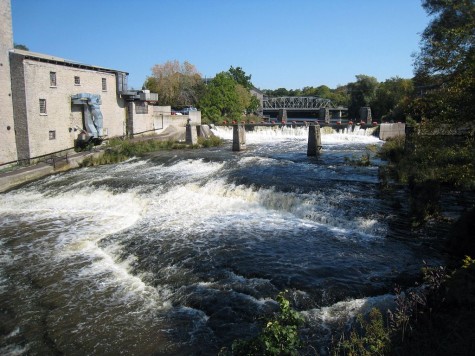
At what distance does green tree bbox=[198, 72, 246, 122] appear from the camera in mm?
52531

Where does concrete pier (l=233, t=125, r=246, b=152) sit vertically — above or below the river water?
above

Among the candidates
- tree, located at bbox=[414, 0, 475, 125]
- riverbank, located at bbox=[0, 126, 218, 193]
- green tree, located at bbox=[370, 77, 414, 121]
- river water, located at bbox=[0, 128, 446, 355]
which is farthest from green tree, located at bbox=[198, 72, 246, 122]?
tree, located at bbox=[414, 0, 475, 125]

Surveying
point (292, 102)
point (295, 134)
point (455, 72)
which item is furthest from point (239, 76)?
point (455, 72)

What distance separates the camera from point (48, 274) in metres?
9.44

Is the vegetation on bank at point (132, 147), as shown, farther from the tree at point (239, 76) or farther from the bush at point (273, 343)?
the tree at point (239, 76)

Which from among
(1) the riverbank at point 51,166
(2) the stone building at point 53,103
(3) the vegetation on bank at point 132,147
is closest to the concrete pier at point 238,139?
(3) the vegetation on bank at point 132,147

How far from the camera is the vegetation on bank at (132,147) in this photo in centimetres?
2485

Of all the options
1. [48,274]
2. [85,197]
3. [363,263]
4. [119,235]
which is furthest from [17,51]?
[363,263]

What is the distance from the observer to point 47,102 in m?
24.6

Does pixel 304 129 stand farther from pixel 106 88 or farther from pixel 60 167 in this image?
pixel 60 167

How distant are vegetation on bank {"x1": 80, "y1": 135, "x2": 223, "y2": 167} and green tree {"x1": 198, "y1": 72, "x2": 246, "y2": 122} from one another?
21511 mm

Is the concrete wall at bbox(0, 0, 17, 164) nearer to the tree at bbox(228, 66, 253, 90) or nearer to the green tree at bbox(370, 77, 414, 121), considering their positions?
the green tree at bbox(370, 77, 414, 121)

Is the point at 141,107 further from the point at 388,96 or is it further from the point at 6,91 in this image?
the point at 388,96

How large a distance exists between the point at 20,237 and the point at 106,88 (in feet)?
67.8
